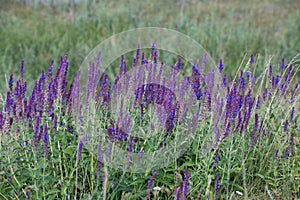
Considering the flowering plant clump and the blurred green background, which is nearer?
the flowering plant clump

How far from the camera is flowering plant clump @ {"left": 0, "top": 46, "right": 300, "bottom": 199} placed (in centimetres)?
276

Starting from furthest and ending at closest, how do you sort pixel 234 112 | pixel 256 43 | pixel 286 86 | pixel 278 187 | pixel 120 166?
1. pixel 256 43
2. pixel 286 86
3. pixel 278 187
4. pixel 234 112
5. pixel 120 166

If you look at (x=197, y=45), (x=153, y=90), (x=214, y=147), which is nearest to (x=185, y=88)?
(x=153, y=90)

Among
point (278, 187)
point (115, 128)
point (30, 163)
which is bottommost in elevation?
point (278, 187)

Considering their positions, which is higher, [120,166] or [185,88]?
[185,88]

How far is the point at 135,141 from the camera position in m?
3.04

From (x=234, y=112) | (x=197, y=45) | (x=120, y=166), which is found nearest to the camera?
(x=120, y=166)

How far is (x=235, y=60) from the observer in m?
6.97

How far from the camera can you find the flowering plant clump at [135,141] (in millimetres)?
2758

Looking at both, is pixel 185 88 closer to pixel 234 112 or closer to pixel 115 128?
pixel 234 112

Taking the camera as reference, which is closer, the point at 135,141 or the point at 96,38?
the point at 135,141

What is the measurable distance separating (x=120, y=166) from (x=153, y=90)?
23.5 inches

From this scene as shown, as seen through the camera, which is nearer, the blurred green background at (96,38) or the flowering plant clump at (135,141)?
the flowering plant clump at (135,141)

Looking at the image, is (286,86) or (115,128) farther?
(286,86)
